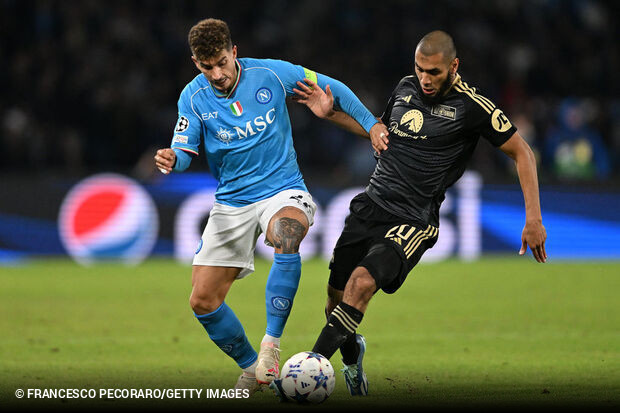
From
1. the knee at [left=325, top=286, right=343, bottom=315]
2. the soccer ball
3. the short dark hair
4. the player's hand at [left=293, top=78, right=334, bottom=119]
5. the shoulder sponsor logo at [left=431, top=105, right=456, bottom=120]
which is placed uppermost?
the short dark hair

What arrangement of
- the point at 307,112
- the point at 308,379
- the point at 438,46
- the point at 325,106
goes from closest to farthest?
1. the point at 308,379
2. the point at 438,46
3. the point at 325,106
4. the point at 307,112

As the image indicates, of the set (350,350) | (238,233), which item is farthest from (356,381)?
(238,233)

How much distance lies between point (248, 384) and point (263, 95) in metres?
1.86

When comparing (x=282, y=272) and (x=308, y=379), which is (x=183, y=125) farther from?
(x=308, y=379)

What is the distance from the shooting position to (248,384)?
20.1 feet

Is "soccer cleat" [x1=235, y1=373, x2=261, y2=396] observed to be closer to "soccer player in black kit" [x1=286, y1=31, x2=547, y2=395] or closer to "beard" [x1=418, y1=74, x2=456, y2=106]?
"soccer player in black kit" [x1=286, y1=31, x2=547, y2=395]

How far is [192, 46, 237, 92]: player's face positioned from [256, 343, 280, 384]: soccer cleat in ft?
5.48

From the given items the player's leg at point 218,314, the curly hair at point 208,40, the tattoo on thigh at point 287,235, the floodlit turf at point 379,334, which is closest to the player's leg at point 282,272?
the tattoo on thigh at point 287,235

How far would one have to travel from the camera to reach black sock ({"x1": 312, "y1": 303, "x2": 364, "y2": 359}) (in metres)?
5.62

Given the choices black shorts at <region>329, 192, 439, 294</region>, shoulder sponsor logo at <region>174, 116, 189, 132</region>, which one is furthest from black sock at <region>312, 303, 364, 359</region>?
shoulder sponsor logo at <region>174, 116, 189, 132</region>

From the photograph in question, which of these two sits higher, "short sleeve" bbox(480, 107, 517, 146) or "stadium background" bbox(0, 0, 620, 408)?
"short sleeve" bbox(480, 107, 517, 146)

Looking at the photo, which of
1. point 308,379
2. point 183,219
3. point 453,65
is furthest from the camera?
point 183,219

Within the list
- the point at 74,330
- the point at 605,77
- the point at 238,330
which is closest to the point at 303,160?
the point at 605,77

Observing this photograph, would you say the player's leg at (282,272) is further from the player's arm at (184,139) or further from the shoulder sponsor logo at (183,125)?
the shoulder sponsor logo at (183,125)
